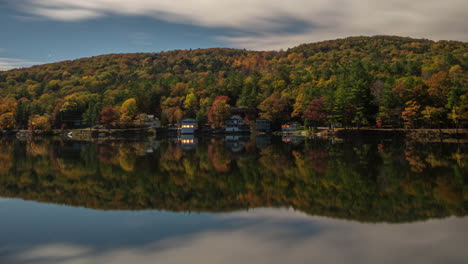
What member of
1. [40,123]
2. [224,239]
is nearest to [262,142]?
[224,239]

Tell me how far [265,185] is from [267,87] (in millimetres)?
81061

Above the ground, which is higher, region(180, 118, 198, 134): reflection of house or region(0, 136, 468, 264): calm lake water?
region(0, 136, 468, 264): calm lake water

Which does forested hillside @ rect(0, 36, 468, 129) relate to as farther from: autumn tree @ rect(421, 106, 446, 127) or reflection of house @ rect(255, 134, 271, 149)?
reflection of house @ rect(255, 134, 271, 149)

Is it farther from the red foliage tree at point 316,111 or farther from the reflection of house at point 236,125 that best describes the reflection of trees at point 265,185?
the reflection of house at point 236,125

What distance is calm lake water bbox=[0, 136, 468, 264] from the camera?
1042 centimetres

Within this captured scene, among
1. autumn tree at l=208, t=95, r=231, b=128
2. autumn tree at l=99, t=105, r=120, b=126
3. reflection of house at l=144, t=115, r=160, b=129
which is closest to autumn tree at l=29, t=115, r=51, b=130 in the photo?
autumn tree at l=99, t=105, r=120, b=126

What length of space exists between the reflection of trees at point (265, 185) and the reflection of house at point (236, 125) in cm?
6150

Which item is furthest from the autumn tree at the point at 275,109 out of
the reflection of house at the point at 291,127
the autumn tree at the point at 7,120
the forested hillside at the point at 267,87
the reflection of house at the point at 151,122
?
the autumn tree at the point at 7,120

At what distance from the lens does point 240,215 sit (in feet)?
46.8

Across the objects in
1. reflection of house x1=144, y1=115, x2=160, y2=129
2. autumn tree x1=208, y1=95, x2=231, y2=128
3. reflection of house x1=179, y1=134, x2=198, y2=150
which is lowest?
reflection of house x1=179, y1=134, x2=198, y2=150

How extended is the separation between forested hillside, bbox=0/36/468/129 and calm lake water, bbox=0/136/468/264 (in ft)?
130

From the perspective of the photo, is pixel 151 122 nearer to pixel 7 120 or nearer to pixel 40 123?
pixel 40 123

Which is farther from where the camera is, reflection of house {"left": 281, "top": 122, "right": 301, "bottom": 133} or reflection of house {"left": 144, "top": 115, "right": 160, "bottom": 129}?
reflection of house {"left": 144, "top": 115, "right": 160, "bottom": 129}

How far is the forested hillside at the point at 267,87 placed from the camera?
204ft
